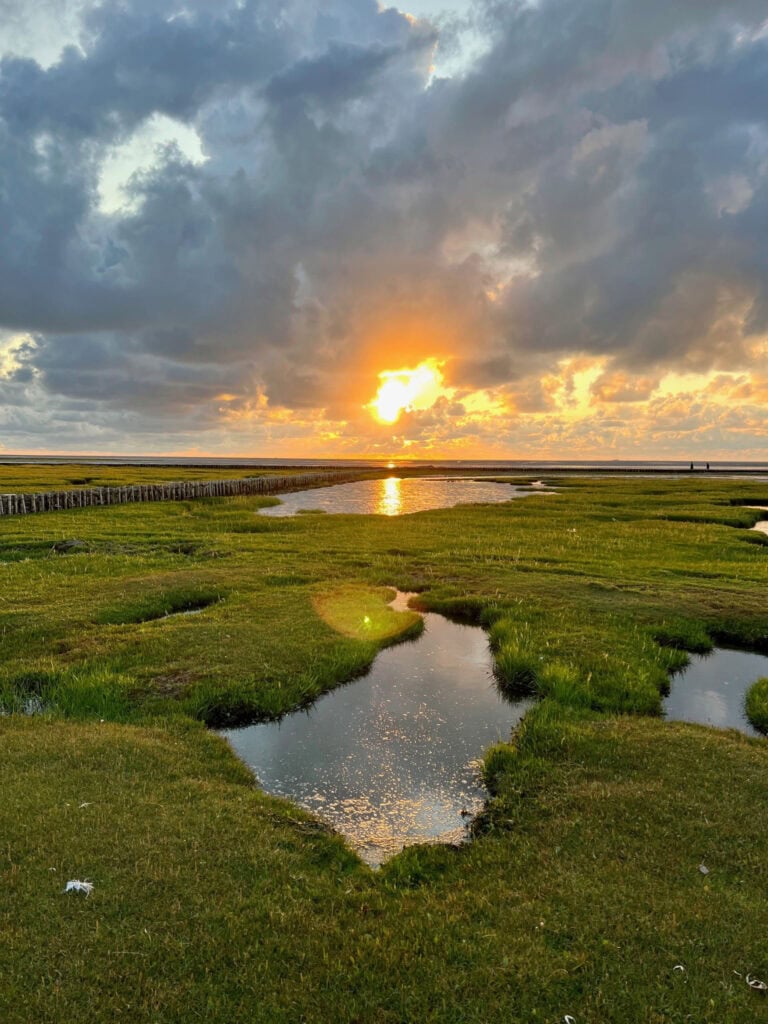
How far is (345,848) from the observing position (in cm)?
841

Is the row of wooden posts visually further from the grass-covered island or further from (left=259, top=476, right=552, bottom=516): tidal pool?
the grass-covered island

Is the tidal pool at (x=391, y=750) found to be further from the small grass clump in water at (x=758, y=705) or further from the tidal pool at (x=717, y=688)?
the small grass clump in water at (x=758, y=705)

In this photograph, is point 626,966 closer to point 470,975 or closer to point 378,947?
point 470,975

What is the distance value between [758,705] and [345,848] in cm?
1054

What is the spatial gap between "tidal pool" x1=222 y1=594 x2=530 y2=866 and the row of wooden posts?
4335 cm

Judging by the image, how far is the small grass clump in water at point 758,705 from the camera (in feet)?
43.0

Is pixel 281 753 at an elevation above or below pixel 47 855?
below

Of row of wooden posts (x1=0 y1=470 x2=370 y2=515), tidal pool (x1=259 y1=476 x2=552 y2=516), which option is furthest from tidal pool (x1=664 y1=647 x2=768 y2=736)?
row of wooden posts (x1=0 y1=470 x2=370 y2=515)

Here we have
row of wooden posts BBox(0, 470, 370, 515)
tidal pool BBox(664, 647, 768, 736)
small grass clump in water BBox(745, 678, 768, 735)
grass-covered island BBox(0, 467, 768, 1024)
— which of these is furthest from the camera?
row of wooden posts BBox(0, 470, 370, 515)

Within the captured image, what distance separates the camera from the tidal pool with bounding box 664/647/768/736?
1341cm

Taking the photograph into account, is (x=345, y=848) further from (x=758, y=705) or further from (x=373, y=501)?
(x=373, y=501)

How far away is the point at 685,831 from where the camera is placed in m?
8.32

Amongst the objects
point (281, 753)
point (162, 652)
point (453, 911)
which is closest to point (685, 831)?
point (453, 911)

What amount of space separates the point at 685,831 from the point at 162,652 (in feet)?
40.1
